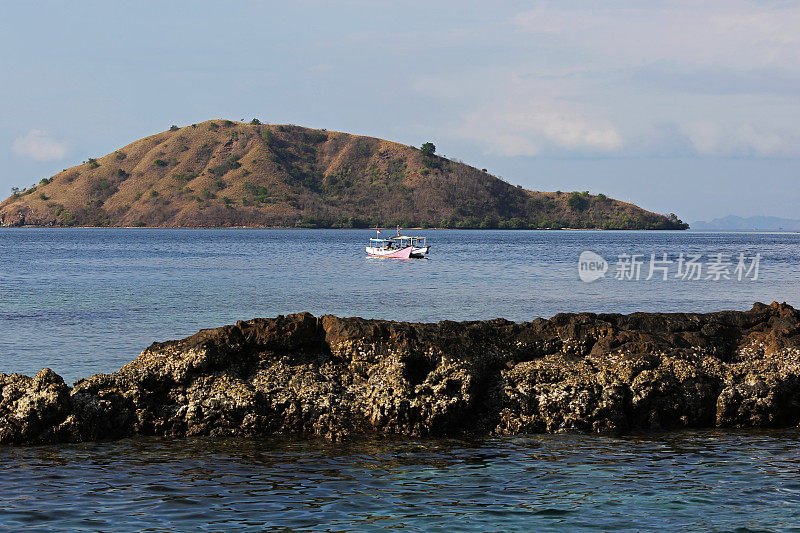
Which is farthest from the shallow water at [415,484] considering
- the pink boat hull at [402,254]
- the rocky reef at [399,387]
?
the pink boat hull at [402,254]

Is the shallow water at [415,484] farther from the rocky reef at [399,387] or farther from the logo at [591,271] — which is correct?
the logo at [591,271]

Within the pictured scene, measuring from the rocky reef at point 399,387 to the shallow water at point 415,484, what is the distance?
445 millimetres

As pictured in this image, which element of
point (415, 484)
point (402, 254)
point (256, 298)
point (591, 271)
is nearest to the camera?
point (415, 484)

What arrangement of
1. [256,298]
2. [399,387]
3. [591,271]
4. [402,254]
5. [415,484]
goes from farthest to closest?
[402,254] → [591,271] → [256,298] → [399,387] → [415,484]

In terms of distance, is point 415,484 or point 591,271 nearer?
point 415,484

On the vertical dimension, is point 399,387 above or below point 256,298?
above

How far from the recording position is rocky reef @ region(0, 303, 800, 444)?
475 inches

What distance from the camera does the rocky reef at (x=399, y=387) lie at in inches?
→ 475

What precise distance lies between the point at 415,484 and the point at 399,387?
2.28 metres

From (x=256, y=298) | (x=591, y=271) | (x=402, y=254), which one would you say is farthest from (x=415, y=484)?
(x=402, y=254)

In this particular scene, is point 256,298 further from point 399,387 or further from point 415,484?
point 415,484

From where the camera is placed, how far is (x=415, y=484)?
10055 mm

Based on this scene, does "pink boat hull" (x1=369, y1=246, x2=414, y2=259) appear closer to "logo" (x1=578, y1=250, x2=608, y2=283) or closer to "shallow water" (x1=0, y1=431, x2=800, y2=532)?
"logo" (x1=578, y1=250, x2=608, y2=283)

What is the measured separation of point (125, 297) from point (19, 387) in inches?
1052
